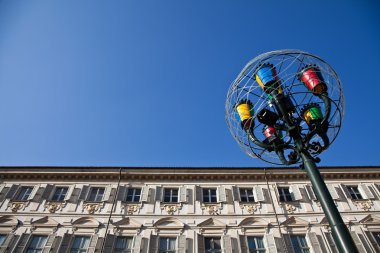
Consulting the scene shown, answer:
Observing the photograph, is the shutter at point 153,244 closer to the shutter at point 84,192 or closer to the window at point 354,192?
the shutter at point 84,192

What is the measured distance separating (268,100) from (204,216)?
1039cm

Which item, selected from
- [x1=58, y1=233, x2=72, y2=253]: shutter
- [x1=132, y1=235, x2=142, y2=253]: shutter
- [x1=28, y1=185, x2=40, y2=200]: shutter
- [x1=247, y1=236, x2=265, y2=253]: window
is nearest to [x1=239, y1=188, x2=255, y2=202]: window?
[x1=247, y1=236, x2=265, y2=253]: window

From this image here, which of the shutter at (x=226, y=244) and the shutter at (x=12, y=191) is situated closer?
the shutter at (x=226, y=244)

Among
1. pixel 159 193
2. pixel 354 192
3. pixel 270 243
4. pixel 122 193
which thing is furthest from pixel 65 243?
pixel 354 192

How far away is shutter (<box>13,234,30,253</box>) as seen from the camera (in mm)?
12289

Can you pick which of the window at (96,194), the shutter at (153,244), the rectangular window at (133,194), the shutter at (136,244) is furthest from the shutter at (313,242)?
the window at (96,194)

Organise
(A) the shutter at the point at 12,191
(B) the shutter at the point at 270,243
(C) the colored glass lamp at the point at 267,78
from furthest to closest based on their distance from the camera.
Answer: (A) the shutter at the point at 12,191 → (B) the shutter at the point at 270,243 → (C) the colored glass lamp at the point at 267,78

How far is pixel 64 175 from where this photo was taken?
15.8m

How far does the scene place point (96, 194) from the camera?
1506 cm

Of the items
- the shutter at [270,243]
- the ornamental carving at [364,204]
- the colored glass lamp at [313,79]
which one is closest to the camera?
the colored glass lamp at [313,79]

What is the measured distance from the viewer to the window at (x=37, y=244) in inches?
486

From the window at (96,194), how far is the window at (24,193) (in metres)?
3.85

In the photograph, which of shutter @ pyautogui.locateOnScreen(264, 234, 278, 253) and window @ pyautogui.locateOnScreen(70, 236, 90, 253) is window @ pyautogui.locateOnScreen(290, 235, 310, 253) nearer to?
shutter @ pyautogui.locateOnScreen(264, 234, 278, 253)

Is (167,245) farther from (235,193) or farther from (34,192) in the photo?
(34,192)
